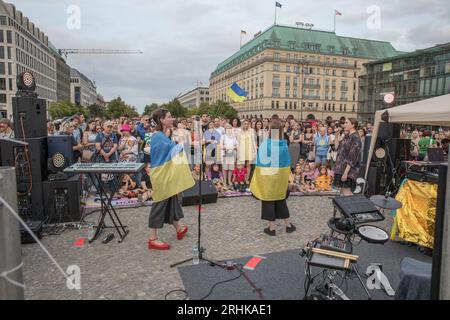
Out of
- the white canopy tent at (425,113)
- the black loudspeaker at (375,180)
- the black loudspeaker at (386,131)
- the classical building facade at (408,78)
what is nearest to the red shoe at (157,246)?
the white canopy tent at (425,113)

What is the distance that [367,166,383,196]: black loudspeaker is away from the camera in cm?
782

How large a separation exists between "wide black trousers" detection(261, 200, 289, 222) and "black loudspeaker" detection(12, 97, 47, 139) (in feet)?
14.1

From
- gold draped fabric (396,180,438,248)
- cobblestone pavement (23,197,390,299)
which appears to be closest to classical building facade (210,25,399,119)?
cobblestone pavement (23,197,390,299)

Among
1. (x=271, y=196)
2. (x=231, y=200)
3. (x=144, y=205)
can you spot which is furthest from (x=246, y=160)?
(x=271, y=196)

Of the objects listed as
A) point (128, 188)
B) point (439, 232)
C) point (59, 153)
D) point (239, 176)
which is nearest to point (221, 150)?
point (239, 176)

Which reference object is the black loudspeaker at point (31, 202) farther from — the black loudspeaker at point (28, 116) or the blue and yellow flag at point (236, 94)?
the blue and yellow flag at point (236, 94)

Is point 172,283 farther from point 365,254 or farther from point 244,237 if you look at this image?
point 365,254

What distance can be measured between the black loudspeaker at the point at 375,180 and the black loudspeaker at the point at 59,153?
22.2 feet

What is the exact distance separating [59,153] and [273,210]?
4085 mm

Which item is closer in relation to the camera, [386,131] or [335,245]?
[335,245]

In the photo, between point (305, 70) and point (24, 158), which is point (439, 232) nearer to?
point (24, 158)

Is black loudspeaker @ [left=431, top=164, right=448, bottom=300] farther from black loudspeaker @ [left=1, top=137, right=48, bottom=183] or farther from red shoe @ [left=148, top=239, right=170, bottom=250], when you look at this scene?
black loudspeaker @ [left=1, top=137, right=48, bottom=183]

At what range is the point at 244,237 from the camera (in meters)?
5.48

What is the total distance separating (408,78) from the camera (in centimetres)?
5484
